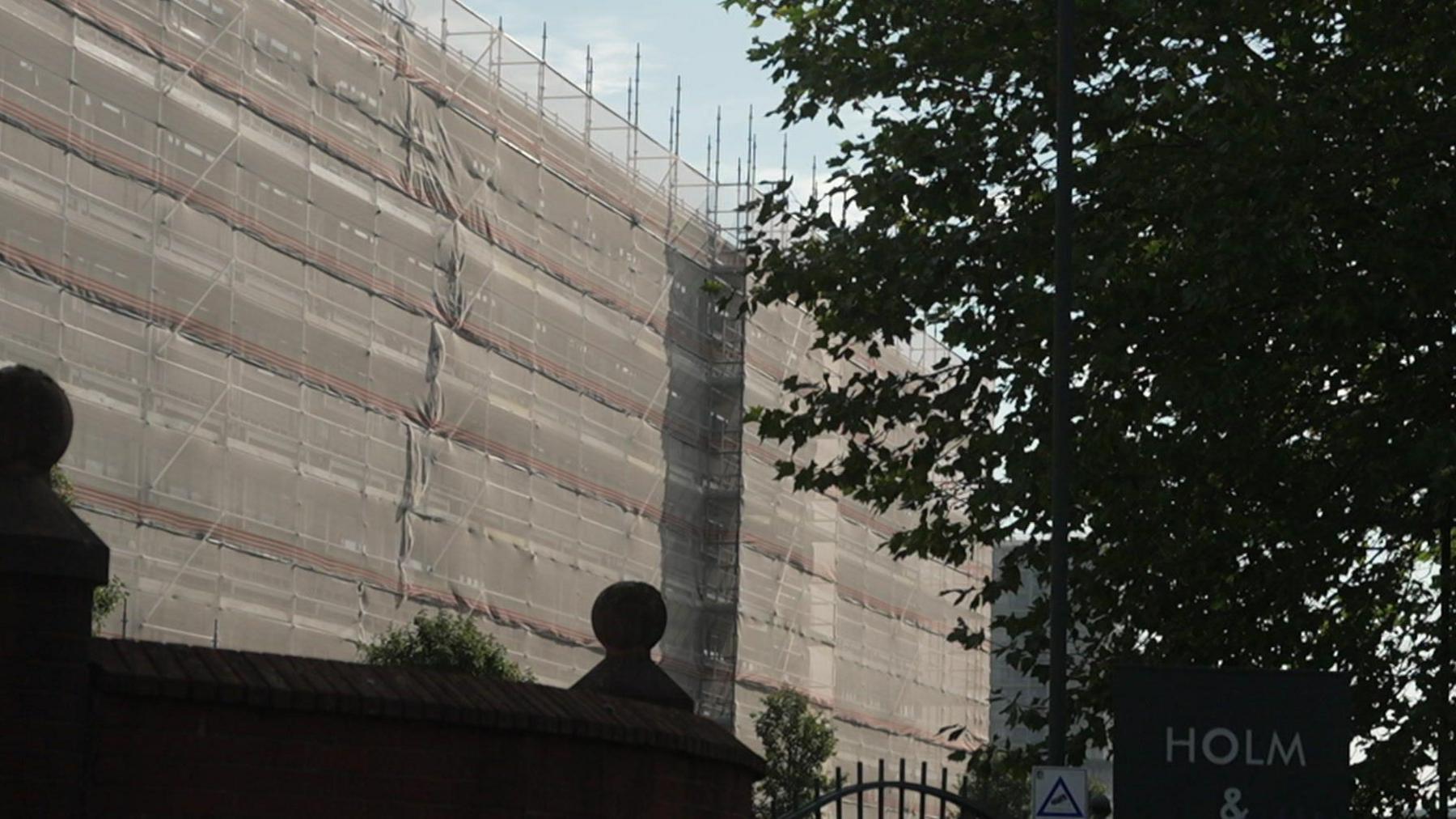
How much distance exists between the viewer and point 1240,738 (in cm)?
960

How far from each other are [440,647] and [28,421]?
3210cm

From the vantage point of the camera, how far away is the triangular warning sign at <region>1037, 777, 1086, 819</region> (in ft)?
40.7

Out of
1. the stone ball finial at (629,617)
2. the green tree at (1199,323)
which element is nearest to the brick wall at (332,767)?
the stone ball finial at (629,617)

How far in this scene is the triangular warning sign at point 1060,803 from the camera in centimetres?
1240

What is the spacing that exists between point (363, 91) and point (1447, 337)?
91.3ft

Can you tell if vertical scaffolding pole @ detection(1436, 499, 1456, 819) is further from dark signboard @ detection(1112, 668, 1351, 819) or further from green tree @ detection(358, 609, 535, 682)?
green tree @ detection(358, 609, 535, 682)

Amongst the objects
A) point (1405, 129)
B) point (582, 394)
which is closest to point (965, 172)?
point (1405, 129)

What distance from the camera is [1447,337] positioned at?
16.7 metres

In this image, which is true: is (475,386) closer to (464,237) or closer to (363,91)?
(464,237)

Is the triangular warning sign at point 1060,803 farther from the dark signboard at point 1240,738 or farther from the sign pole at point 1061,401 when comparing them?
the dark signboard at point 1240,738

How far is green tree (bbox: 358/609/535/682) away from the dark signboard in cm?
2887

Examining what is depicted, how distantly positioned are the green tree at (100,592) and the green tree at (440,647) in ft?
19.6

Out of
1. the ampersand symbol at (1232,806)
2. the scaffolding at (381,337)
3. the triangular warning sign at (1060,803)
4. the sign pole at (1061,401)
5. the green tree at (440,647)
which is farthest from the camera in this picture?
the green tree at (440,647)

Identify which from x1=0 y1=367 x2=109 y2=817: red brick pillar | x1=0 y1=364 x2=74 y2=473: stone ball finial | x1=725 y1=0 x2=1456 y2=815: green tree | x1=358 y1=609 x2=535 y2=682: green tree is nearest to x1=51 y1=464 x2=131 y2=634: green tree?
x1=358 y1=609 x2=535 y2=682: green tree
